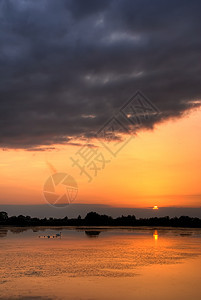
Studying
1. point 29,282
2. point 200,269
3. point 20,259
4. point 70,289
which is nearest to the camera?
point 70,289

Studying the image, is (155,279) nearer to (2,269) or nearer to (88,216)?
(2,269)

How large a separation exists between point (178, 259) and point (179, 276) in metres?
9.21

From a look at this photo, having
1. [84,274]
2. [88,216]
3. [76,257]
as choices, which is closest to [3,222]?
[88,216]

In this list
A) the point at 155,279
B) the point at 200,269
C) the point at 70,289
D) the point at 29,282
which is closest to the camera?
the point at 70,289

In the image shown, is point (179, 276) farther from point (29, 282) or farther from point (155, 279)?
point (29, 282)

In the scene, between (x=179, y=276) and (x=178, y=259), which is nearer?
(x=179, y=276)

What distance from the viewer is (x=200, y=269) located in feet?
92.5

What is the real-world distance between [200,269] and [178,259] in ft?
18.2

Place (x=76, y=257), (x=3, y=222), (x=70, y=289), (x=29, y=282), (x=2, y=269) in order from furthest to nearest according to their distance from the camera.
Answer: (x=3, y=222), (x=76, y=257), (x=2, y=269), (x=29, y=282), (x=70, y=289)

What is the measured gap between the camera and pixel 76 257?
34.1 metres

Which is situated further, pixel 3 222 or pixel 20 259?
pixel 3 222

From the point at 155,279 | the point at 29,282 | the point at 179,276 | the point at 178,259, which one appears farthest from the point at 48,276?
the point at 178,259

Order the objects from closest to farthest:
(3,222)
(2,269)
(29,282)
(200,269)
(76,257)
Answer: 1. (29,282)
2. (2,269)
3. (200,269)
4. (76,257)
5. (3,222)

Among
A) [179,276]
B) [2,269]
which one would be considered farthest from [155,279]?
[2,269]
